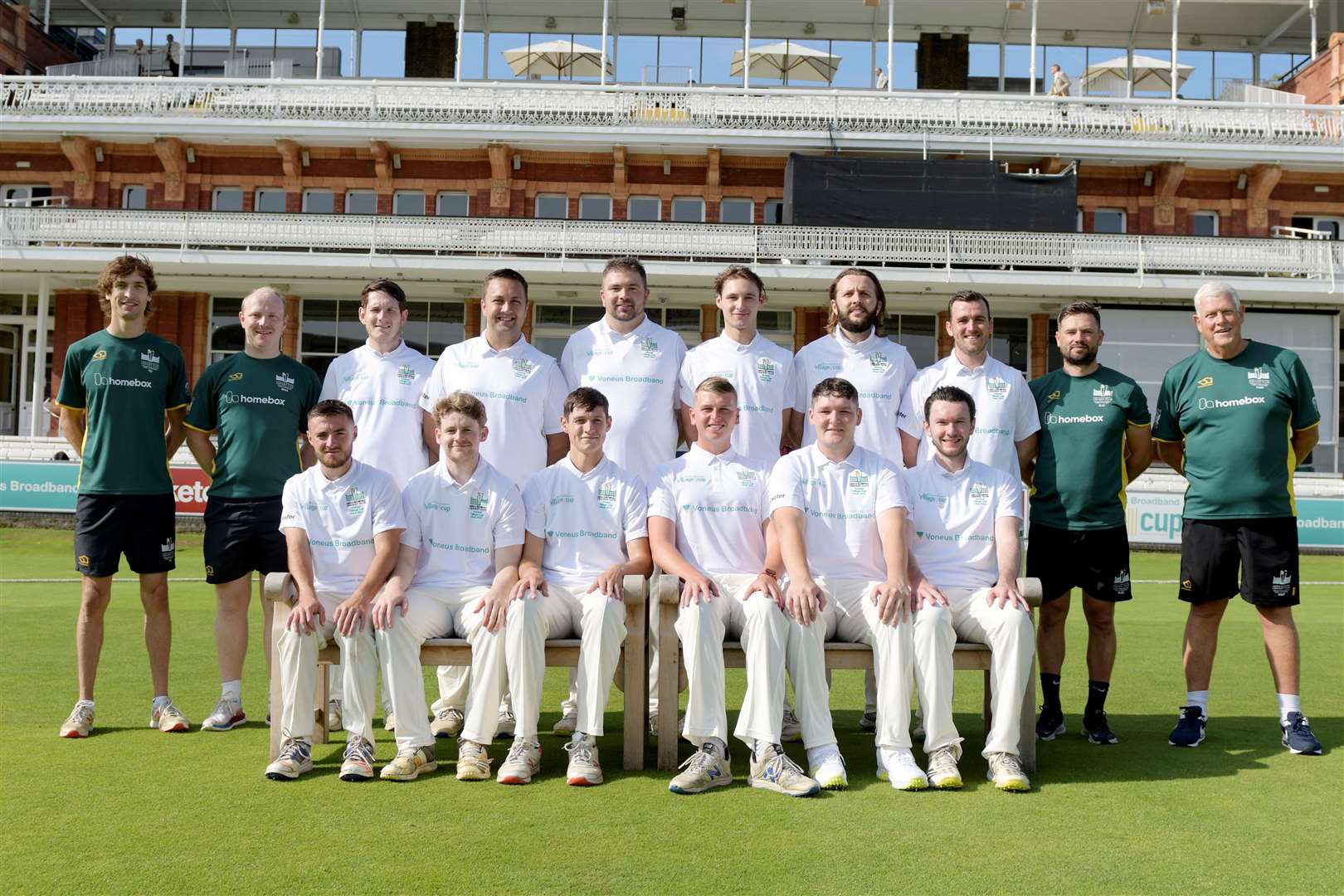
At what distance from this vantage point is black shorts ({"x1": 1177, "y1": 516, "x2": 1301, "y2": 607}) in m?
5.84

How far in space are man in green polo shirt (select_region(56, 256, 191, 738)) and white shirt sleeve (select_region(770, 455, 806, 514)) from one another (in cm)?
313

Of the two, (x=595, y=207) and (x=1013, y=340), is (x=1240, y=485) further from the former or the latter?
(x=595, y=207)

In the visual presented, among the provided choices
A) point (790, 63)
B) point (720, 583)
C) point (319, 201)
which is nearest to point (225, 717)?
point (720, 583)

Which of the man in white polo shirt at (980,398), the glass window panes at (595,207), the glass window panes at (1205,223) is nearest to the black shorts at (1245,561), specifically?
the man in white polo shirt at (980,398)

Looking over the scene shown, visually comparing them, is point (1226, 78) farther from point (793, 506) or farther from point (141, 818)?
point (141, 818)

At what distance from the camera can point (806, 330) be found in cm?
2773

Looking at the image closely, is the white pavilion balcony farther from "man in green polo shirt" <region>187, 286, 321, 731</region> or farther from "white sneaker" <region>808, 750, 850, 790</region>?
"white sneaker" <region>808, 750, 850, 790</region>

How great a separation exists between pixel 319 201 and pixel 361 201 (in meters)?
1.01

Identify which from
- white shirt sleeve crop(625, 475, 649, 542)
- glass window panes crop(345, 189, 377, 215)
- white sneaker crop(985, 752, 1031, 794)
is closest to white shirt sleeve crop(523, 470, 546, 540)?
white shirt sleeve crop(625, 475, 649, 542)

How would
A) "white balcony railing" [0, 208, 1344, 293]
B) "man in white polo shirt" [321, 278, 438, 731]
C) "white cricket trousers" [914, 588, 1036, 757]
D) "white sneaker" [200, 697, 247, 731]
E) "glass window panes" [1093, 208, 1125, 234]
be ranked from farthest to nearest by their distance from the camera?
"glass window panes" [1093, 208, 1125, 234], "white balcony railing" [0, 208, 1344, 293], "man in white polo shirt" [321, 278, 438, 731], "white sneaker" [200, 697, 247, 731], "white cricket trousers" [914, 588, 1036, 757]

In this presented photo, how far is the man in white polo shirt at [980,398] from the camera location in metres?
5.86

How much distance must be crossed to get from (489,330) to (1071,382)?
3082 millimetres

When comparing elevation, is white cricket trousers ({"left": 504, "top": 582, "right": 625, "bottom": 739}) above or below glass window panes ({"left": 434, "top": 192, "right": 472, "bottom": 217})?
A: below

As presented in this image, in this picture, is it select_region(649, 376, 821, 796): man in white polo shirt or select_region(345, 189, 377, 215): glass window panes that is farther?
select_region(345, 189, 377, 215): glass window panes
